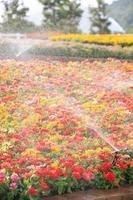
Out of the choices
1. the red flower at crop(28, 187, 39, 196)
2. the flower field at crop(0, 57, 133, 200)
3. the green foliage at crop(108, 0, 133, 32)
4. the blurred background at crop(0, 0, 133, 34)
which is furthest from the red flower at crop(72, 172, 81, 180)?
the green foliage at crop(108, 0, 133, 32)

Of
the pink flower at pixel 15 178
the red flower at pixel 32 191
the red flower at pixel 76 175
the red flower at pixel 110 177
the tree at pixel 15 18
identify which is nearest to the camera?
the red flower at pixel 32 191

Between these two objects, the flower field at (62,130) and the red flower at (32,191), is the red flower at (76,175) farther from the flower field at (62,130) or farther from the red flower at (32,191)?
the red flower at (32,191)

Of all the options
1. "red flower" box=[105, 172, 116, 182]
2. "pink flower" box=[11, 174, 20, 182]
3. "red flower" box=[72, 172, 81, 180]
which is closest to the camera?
"pink flower" box=[11, 174, 20, 182]

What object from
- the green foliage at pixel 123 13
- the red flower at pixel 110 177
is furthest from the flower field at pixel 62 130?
the green foliage at pixel 123 13

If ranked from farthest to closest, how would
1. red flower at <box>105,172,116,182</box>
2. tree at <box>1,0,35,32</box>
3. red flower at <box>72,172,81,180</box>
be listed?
tree at <box>1,0,35,32</box> → red flower at <box>105,172,116,182</box> → red flower at <box>72,172,81,180</box>

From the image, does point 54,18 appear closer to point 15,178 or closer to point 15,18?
point 15,18

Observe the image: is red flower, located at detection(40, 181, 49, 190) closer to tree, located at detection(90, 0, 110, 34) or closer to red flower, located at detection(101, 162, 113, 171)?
red flower, located at detection(101, 162, 113, 171)
